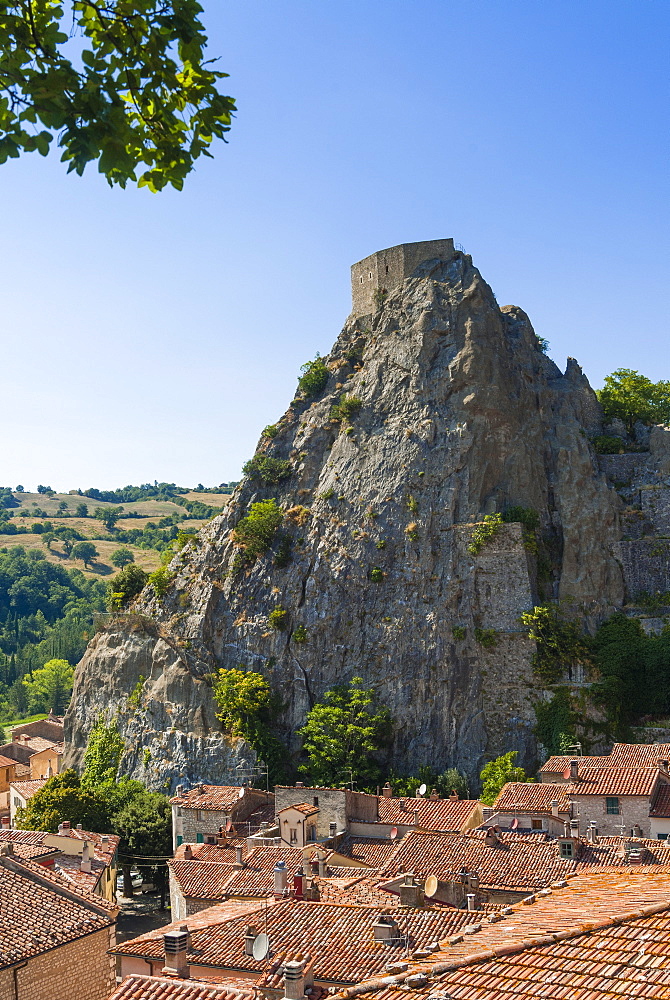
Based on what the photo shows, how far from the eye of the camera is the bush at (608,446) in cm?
6450

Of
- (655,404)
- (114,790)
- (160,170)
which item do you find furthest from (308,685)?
(160,170)

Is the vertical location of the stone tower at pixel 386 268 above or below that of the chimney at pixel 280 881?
above

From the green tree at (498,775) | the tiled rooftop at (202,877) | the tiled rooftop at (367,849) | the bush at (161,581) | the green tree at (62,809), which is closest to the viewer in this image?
the tiled rooftop at (202,877)

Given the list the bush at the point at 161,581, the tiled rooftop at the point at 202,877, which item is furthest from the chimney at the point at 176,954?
the bush at the point at 161,581

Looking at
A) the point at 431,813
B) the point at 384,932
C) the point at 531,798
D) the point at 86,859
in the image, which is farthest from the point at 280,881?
the point at 531,798

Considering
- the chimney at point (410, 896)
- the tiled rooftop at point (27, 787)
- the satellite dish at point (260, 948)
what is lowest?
the tiled rooftop at point (27, 787)

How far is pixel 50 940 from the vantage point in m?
17.8

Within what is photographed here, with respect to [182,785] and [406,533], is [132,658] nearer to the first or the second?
[182,785]

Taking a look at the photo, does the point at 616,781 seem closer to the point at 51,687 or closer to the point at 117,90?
the point at 117,90

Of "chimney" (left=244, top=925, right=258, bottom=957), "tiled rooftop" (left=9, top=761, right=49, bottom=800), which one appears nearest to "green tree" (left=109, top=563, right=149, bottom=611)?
"tiled rooftop" (left=9, top=761, right=49, bottom=800)

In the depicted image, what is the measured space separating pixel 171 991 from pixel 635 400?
60595 mm

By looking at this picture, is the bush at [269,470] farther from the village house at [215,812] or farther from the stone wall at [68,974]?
the stone wall at [68,974]

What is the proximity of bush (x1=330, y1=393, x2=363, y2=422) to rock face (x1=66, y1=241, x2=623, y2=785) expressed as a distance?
0.50 metres

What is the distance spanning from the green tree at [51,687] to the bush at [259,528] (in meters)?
73.8
